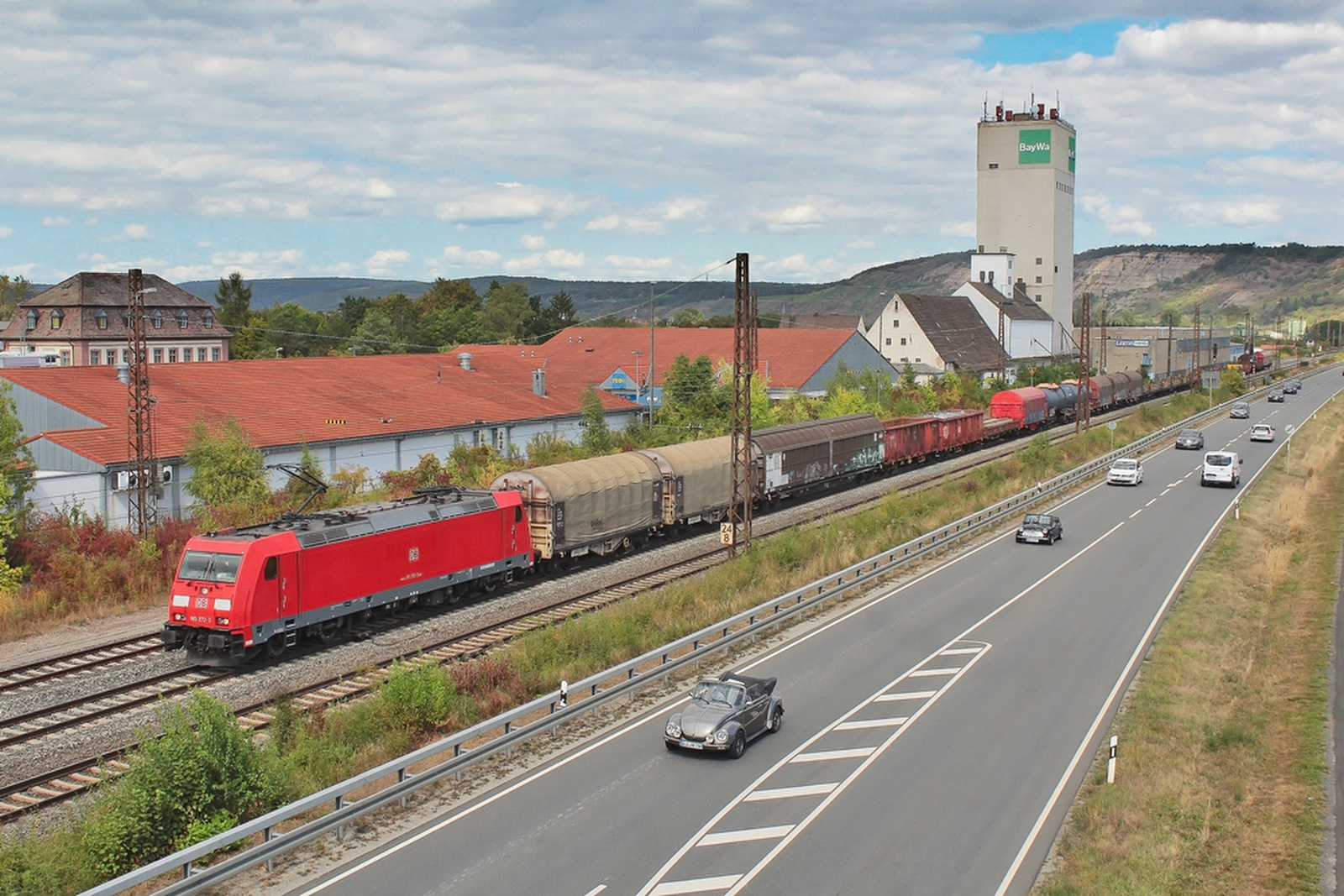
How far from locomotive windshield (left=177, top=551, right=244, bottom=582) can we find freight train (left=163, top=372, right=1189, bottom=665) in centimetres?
3

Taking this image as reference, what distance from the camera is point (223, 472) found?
4266cm

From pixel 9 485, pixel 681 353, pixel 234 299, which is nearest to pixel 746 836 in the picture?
pixel 9 485

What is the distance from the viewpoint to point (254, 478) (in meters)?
43.5

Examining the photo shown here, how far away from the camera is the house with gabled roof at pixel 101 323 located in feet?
315

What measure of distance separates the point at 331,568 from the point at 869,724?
46.3 feet

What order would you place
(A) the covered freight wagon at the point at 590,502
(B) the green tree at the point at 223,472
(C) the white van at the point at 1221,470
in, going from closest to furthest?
(A) the covered freight wagon at the point at 590,502 → (B) the green tree at the point at 223,472 → (C) the white van at the point at 1221,470

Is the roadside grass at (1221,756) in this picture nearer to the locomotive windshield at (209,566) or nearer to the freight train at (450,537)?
the freight train at (450,537)

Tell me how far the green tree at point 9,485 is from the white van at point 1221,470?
51.3 m

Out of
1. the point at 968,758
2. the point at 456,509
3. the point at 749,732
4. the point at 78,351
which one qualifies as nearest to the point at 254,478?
the point at 456,509

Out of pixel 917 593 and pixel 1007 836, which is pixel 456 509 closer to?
pixel 917 593

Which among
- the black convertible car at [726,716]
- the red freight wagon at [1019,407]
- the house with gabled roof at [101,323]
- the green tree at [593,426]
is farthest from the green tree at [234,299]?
the black convertible car at [726,716]

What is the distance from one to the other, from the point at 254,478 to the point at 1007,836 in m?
34.1

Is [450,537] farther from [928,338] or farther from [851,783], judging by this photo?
[928,338]

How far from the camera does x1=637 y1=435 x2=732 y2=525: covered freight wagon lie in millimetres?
42500
